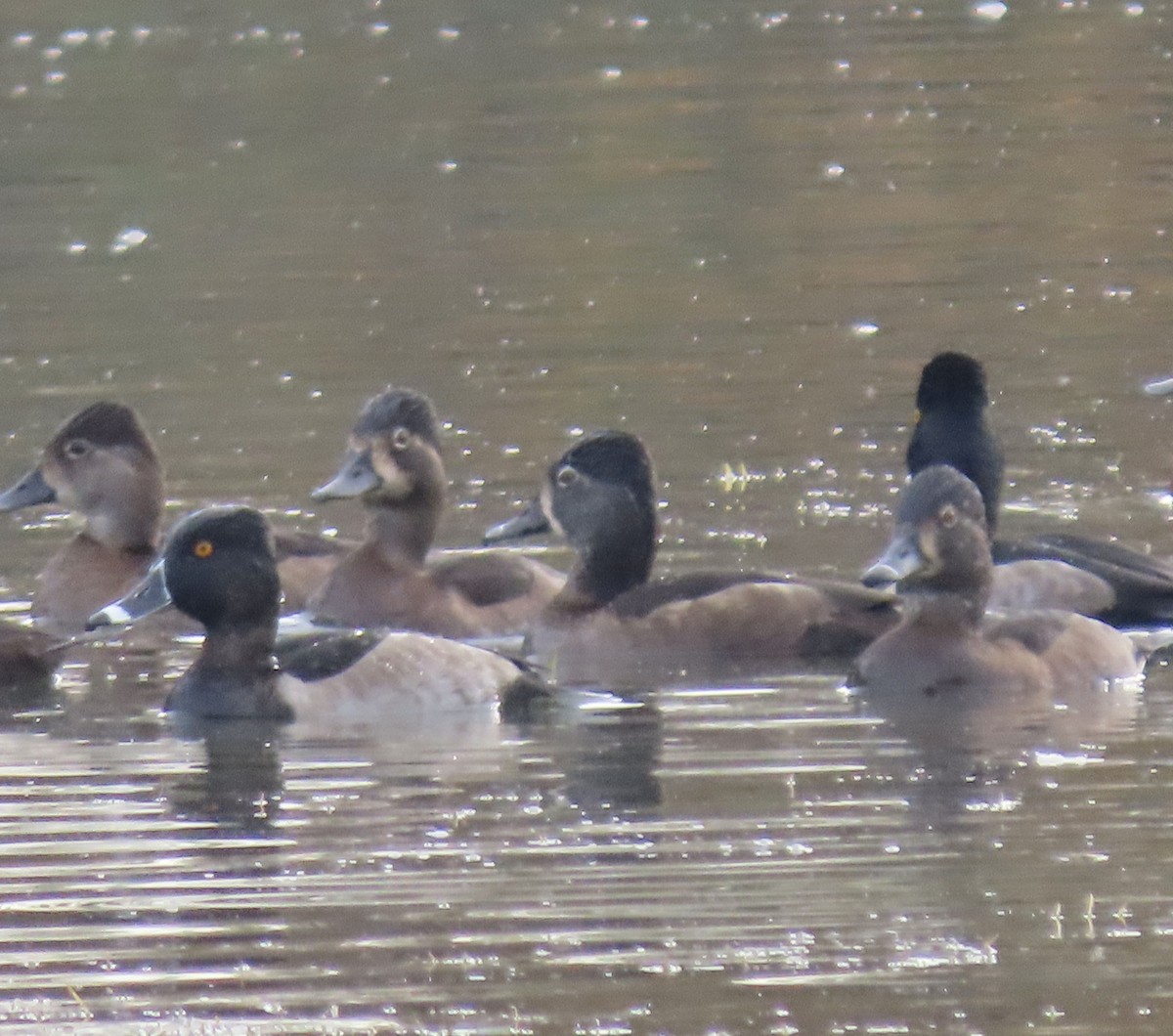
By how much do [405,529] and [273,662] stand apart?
199cm

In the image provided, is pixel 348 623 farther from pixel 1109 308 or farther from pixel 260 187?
pixel 260 187

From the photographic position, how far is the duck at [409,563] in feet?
40.5

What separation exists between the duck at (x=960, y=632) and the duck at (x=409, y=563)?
1944 millimetres

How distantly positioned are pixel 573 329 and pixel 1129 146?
833cm

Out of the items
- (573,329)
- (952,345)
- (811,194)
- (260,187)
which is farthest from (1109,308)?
(260,187)

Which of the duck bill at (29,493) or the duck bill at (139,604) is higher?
the duck bill at (29,493)

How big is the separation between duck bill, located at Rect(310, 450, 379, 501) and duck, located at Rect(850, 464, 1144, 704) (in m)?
2.65

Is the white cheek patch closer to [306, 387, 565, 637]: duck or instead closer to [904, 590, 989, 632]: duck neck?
[306, 387, 565, 637]: duck

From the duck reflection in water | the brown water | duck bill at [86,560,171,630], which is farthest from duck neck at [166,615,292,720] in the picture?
the duck reflection in water

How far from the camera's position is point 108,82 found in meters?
31.9

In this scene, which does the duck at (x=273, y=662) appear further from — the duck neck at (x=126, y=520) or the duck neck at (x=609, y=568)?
the duck neck at (x=126, y=520)

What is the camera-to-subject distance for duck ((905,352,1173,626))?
1152 centimetres

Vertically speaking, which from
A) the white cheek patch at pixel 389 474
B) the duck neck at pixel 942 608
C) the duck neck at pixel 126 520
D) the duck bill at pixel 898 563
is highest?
the white cheek patch at pixel 389 474

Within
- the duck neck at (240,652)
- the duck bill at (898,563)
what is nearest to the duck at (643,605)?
the duck bill at (898,563)
